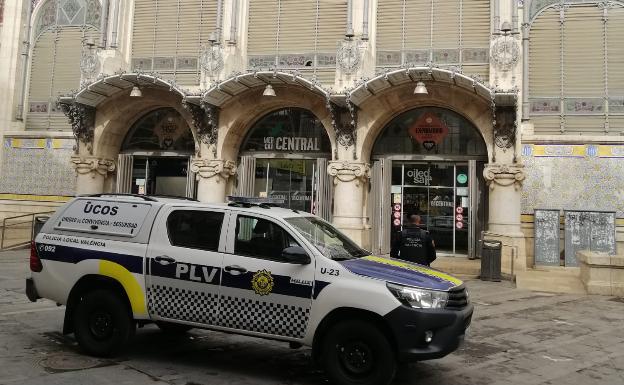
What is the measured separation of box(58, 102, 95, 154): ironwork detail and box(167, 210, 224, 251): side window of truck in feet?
45.8

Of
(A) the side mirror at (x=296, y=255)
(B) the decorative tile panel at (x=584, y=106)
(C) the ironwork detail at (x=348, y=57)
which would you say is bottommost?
(A) the side mirror at (x=296, y=255)

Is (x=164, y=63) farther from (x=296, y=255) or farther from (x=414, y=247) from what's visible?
(x=296, y=255)

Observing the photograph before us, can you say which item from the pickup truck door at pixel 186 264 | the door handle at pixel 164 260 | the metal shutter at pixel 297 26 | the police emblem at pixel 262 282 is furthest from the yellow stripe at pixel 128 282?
the metal shutter at pixel 297 26

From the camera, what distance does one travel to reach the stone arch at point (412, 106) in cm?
1536

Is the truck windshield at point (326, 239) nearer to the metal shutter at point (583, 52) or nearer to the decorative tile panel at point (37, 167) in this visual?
the metal shutter at point (583, 52)

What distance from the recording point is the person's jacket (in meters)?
8.48

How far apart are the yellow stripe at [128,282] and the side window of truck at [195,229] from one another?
651mm

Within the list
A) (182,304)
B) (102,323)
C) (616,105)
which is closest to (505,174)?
(616,105)

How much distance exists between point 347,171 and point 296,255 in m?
11.1

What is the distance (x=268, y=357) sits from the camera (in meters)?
6.29

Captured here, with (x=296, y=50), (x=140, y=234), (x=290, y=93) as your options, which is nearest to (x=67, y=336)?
(x=140, y=234)

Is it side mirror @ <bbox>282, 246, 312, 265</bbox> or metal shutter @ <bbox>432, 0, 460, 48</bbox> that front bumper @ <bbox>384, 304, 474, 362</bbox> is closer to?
side mirror @ <bbox>282, 246, 312, 265</bbox>

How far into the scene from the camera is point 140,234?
601 centimetres

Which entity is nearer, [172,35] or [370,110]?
[370,110]
